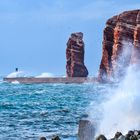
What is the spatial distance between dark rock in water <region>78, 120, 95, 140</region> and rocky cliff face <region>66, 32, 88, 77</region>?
153 metres

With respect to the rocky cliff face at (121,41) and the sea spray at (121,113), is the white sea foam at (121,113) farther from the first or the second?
the rocky cliff face at (121,41)

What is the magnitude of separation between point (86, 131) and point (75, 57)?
158369mm

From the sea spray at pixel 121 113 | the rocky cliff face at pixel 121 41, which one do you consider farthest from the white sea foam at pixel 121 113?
the rocky cliff face at pixel 121 41

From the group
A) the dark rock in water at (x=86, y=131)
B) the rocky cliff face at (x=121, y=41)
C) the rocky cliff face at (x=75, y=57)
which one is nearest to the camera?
the dark rock in water at (x=86, y=131)

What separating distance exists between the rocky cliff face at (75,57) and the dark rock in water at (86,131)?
502 feet

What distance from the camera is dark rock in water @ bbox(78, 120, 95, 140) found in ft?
67.5

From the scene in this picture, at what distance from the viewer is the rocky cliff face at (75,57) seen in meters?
174

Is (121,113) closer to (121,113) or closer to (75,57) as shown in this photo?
(121,113)

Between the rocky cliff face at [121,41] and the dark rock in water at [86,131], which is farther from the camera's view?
the rocky cliff face at [121,41]

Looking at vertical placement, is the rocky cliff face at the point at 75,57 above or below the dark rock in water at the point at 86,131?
above

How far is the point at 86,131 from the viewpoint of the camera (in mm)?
20734

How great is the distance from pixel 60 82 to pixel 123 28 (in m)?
26.7

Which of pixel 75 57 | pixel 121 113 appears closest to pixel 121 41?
pixel 75 57

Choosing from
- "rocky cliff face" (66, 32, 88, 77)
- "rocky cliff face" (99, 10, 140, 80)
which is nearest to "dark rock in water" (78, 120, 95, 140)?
"rocky cliff face" (99, 10, 140, 80)
